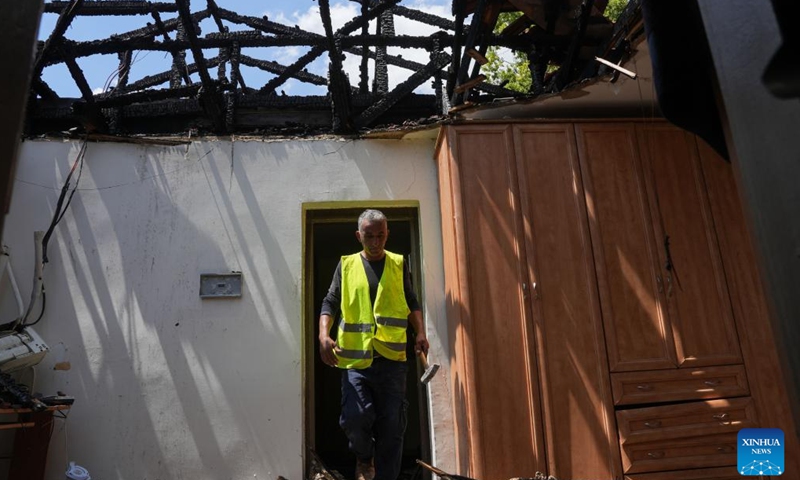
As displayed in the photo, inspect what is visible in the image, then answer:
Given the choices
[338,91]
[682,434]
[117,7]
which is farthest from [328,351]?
[117,7]

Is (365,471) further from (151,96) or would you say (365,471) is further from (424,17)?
(424,17)

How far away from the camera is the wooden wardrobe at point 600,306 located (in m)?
3.41

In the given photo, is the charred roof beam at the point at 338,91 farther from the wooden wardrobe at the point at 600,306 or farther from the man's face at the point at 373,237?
the man's face at the point at 373,237

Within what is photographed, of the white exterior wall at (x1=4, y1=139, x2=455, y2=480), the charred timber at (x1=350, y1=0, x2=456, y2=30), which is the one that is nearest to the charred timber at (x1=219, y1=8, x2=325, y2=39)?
the charred timber at (x1=350, y1=0, x2=456, y2=30)

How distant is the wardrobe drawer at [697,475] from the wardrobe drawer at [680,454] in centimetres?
3

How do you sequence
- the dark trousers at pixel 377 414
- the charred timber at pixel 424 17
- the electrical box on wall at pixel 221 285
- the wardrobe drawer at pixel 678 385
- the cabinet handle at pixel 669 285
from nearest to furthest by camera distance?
1. the dark trousers at pixel 377 414
2. the wardrobe drawer at pixel 678 385
3. the cabinet handle at pixel 669 285
4. the electrical box on wall at pixel 221 285
5. the charred timber at pixel 424 17

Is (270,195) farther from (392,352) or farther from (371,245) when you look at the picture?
(392,352)

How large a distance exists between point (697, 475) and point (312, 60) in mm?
4654

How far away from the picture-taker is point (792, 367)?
643mm

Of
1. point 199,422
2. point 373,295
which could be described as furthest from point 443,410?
point 199,422

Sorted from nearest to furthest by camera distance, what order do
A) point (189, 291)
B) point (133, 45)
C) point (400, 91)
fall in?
point (189, 291)
point (133, 45)
point (400, 91)

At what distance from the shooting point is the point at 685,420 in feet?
11.4

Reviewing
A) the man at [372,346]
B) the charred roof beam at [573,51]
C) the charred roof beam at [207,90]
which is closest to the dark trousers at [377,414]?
the man at [372,346]

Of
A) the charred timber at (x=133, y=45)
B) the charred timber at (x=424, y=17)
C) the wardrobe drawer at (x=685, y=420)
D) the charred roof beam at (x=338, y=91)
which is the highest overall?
the charred timber at (x=424, y=17)
